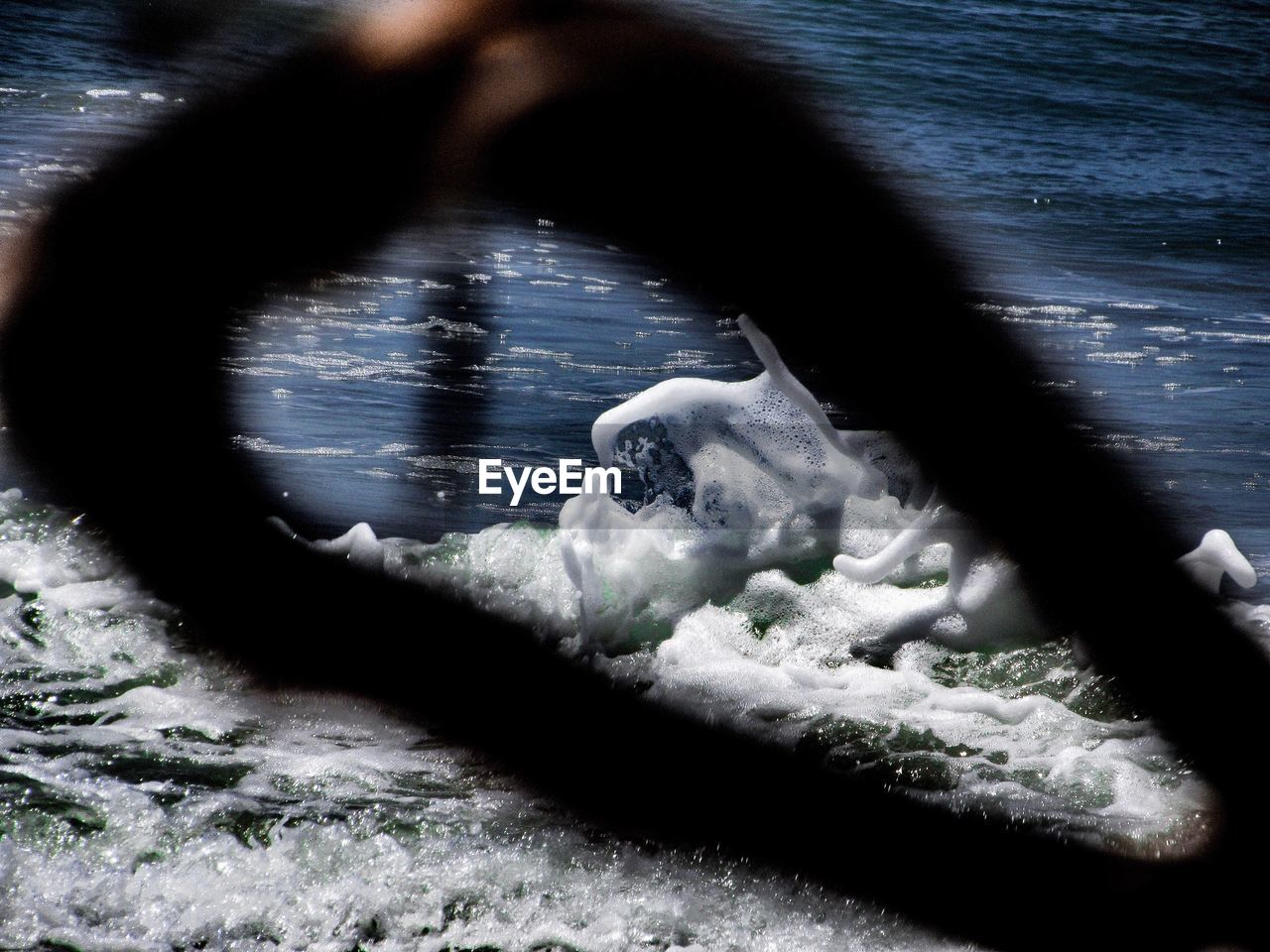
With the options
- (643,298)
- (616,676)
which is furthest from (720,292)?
(643,298)

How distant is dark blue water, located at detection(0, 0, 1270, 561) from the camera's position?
7.54 ft

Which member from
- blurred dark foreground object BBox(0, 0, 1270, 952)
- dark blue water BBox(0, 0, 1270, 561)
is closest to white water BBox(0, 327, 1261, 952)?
blurred dark foreground object BBox(0, 0, 1270, 952)

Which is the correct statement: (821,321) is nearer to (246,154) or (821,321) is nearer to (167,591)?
(246,154)

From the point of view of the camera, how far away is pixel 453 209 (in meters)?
2.44

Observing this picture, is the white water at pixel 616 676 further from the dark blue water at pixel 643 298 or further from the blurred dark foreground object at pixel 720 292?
the dark blue water at pixel 643 298

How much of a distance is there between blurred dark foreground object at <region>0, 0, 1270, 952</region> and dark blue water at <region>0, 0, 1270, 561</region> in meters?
0.13

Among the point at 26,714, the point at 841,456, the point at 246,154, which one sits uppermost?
the point at 246,154

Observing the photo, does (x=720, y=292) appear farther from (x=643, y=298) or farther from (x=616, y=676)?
(x=643, y=298)

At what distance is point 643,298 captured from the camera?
316cm

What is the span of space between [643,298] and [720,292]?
1.15 metres

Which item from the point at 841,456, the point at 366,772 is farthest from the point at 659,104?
the point at 366,772

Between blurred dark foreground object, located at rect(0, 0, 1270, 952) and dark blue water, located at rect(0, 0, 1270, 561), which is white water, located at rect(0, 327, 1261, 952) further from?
dark blue water, located at rect(0, 0, 1270, 561)

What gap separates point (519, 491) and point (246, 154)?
762 mm

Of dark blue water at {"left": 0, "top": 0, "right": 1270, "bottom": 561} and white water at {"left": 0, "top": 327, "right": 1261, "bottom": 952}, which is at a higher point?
dark blue water at {"left": 0, "top": 0, "right": 1270, "bottom": 561}
